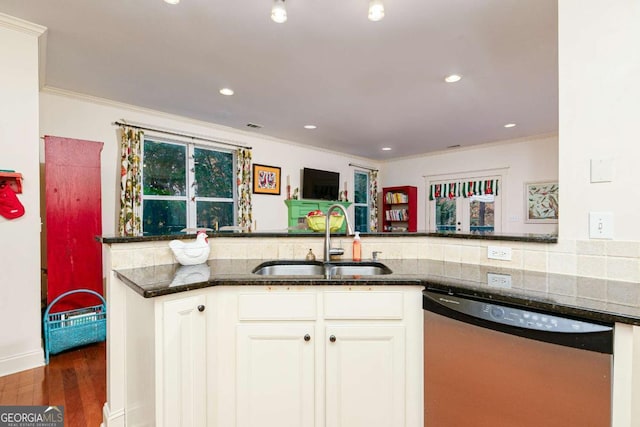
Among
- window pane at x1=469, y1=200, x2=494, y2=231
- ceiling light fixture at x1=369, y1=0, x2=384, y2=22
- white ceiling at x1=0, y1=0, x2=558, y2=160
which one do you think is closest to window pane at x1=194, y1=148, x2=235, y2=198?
white ceiling at x1=0, y1=0, x2=558, y2=160

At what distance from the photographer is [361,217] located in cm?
719

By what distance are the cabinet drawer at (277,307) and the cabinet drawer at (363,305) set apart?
0.29 ft

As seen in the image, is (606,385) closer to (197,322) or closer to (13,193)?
(197,322)

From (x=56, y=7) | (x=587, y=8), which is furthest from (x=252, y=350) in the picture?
(x=56, y=7)

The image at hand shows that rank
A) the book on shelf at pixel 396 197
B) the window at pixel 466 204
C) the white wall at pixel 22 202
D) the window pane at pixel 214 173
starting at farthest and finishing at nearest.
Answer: the book on shelf at pixel 396 197, the window at pixel 466 204, the window pane at pixel 214 173, the white wall at pixel 22 202

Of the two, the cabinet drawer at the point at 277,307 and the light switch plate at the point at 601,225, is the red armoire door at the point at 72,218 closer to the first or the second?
the cabinet drawer at the point at 277,307

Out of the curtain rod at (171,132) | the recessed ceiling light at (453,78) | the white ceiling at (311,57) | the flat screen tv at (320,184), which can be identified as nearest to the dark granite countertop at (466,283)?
the white ceiling at (311,57)

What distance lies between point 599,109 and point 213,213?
4.38 metres

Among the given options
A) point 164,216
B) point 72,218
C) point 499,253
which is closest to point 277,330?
point 499,253

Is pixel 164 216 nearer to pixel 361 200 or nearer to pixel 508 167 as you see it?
pixel 361 200

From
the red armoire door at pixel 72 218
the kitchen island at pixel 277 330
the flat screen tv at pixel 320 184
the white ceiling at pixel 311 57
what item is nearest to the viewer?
the kitchen island at pixel 277 330

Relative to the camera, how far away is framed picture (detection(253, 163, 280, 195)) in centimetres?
513

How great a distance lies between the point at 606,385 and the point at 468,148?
5.80 m

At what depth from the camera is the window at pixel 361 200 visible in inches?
277
